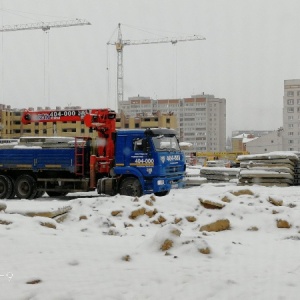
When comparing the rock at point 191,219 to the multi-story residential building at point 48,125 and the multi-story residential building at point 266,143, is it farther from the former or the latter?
the multi-story residential building at point 266,143

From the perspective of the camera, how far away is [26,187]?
16.3 meters

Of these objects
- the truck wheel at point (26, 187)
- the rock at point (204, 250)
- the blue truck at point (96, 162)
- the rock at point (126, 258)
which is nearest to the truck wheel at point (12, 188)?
the blue truck at point (96, 162)

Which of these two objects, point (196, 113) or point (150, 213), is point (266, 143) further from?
point (150, 213)

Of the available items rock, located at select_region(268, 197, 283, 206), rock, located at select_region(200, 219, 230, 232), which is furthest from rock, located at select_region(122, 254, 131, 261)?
rock, located at select_region(268, 197, 283, 206)

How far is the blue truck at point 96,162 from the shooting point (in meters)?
14.6

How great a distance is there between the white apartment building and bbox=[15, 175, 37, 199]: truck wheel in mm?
129142

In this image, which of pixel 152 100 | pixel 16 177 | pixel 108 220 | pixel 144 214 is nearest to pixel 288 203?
pixel 144 214

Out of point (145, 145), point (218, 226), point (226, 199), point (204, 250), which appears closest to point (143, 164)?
point (145, 145)

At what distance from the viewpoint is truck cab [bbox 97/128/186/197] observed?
14.4 metres

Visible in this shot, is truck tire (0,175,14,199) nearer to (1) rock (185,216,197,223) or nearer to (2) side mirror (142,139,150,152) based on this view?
(2) side mirror (142,139,150,152)

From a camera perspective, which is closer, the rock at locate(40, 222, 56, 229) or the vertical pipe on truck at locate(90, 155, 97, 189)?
the rock at locate(40, 222, 56, 229)

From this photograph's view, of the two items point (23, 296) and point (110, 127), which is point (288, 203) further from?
point (23, 296)

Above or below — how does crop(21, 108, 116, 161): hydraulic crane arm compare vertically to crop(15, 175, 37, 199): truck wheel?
above

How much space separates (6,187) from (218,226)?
988 centimetres
